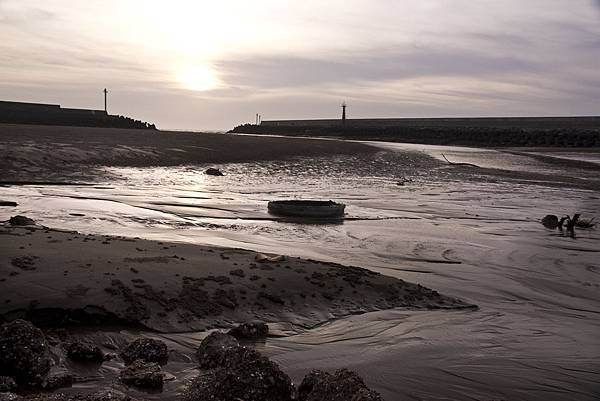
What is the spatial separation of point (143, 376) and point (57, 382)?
573 millimetres

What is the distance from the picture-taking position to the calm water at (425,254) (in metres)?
5.16

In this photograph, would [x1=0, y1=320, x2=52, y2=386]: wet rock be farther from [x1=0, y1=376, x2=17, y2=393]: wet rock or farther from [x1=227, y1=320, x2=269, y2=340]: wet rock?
[x1=227, y1=320, x2=269, y2=340]: wet rock

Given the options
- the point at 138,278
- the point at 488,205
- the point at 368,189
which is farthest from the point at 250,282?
the point at 368,189

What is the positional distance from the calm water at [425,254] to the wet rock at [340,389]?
27.4 inches

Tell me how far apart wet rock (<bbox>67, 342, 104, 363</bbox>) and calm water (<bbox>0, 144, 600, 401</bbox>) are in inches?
23.0

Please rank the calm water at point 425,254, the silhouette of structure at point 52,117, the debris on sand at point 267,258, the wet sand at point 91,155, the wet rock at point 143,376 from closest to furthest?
1. the wet rock at point 143,376
2. the calm water at point 425,254
3. the debris on sand at point 267,258
4. the wet sand at point 91,155
5. the silhouette of structure at point 52,117

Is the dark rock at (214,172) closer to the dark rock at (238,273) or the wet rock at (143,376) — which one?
the dark rock at (238,273)

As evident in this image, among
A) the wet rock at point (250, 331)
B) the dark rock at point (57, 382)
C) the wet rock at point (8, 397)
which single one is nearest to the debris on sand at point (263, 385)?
the dark rock at point (57, 382)

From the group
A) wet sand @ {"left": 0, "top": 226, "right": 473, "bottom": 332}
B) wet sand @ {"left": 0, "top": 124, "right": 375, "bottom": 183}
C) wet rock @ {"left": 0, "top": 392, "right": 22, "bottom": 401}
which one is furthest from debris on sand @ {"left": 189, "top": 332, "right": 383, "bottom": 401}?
wet sand @ {"left": 0, "top": 124, "right": 375, "bottom": 183}

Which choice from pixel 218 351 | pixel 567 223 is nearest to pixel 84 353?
pixel 218 351

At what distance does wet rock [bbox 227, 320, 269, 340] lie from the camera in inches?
221

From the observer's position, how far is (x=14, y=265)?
6090 mm

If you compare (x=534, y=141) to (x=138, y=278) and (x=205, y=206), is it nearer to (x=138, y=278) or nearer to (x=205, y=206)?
(x=205, y=206)

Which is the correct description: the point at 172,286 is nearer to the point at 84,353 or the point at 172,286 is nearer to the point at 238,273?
the point at 238,273
